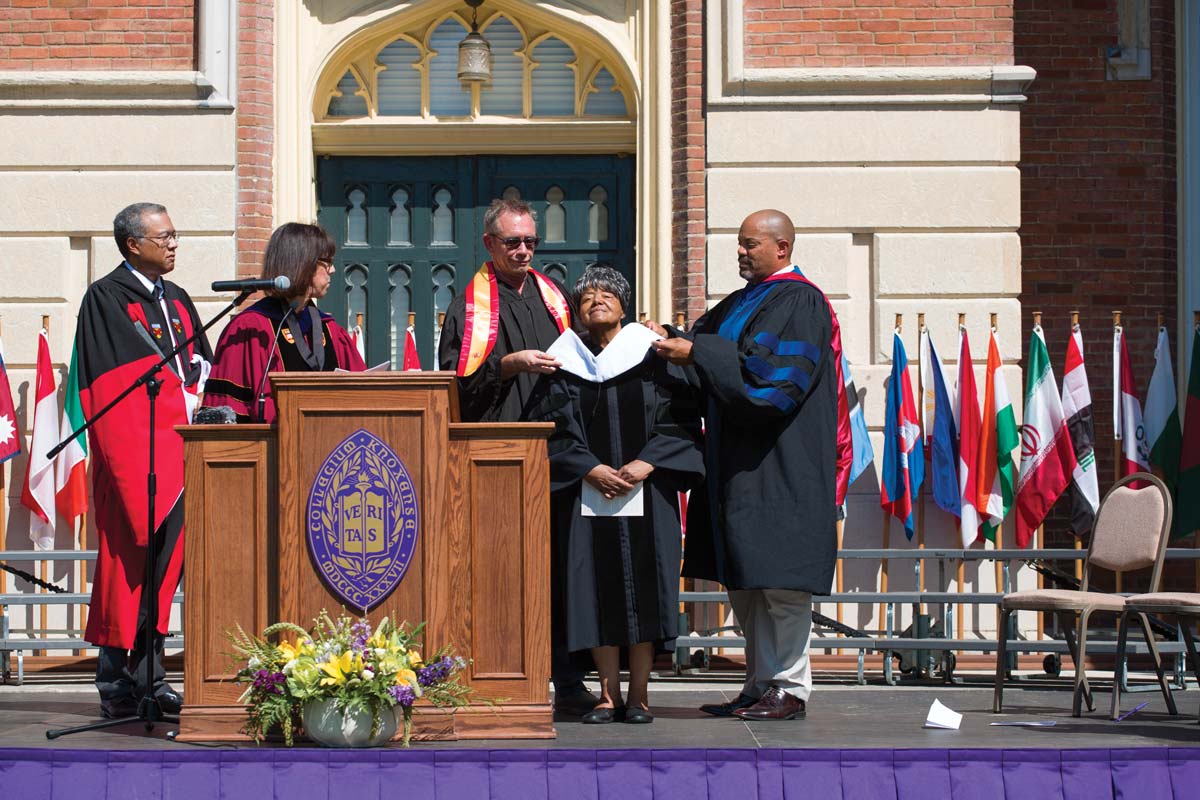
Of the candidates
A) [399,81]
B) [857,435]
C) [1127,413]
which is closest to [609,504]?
[857,435]

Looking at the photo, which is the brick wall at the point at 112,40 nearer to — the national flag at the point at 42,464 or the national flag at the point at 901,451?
the national flag at the point at 42,464

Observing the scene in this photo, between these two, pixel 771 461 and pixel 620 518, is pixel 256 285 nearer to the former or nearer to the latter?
pixel 620 518

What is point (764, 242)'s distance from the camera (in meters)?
6.90

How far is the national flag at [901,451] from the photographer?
32.3 feet

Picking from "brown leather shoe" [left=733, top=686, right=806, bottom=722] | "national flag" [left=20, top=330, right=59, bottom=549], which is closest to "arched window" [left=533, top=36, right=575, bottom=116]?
"national flag" [left=20, top=330, right=59, bottom=549]

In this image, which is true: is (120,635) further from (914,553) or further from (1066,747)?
(914,553)

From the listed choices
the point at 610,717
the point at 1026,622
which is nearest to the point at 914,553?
the point at 1026,622

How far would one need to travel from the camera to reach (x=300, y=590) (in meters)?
5.97

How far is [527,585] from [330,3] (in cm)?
585

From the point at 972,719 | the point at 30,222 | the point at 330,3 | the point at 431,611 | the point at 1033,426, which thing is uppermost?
the point at 330,3

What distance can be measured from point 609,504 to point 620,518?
0.07 m

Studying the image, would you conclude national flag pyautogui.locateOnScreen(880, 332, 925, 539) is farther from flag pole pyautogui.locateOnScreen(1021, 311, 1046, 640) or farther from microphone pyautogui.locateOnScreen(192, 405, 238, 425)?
microphone pyautogui.locateOnScreen(192, 405, 238, 425)

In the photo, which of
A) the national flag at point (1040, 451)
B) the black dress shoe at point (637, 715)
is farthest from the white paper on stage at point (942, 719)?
the national flag at point (1040, 451)

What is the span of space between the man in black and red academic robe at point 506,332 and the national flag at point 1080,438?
162 inches
